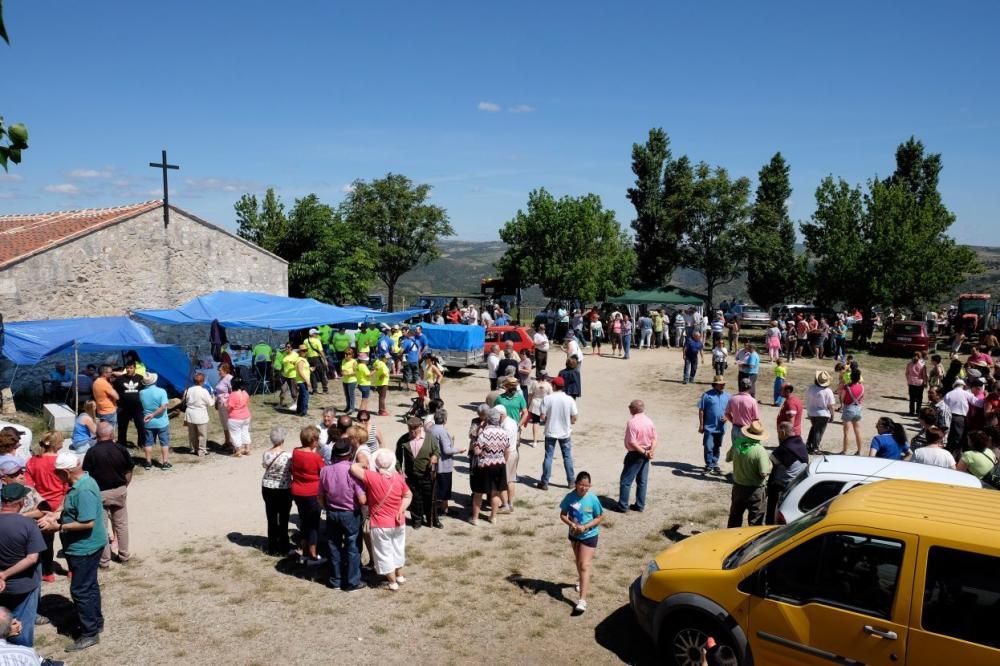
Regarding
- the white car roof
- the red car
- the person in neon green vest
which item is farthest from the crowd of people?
the red car

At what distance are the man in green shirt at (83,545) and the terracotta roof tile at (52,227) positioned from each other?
535 inches

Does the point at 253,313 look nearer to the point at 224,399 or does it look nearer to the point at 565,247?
the point at 224,399

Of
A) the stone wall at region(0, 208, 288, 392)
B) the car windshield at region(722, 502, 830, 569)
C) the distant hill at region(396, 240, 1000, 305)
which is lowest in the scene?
the car windshield at region(722, 502, 830, 569)

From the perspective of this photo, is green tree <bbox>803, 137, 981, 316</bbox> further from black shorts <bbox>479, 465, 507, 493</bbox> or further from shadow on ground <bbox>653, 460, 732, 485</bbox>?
black shorts <bbox>479, 465, 507, 493</bbox>

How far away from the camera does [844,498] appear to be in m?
5.41

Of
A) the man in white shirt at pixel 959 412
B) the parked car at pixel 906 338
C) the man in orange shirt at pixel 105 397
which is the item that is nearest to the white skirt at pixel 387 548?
the man in orange shirt at pixel 105 397

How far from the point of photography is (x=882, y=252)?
28641mm

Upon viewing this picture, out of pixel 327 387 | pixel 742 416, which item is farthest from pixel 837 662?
pixel 327 387

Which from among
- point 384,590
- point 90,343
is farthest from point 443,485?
point 90,343

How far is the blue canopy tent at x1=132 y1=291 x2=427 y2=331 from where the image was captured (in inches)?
697

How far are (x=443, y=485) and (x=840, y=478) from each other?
15.4 ft

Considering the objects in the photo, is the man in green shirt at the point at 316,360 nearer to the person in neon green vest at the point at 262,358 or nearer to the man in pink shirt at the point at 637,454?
the person in neon green vest at the point at 262,358

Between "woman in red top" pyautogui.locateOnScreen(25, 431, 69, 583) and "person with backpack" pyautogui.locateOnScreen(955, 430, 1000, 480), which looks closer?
"woman in red top" pyautogui.locateOnScreen(25, 431, 69, 583)

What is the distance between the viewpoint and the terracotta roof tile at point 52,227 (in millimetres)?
17938
